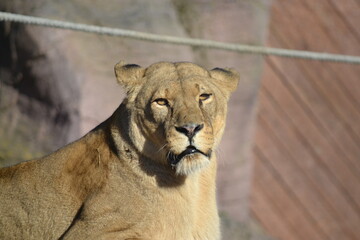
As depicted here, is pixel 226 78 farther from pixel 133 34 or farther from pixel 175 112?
pixel 133 34

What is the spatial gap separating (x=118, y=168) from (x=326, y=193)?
5724 millimetres

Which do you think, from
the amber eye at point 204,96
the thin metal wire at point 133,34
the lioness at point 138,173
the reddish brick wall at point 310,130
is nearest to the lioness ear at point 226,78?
the lioness at point 138,173

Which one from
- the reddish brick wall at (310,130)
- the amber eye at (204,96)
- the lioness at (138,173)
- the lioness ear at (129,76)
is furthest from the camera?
the reddish brick wall at (310,130)

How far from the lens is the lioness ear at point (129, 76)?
5336mm

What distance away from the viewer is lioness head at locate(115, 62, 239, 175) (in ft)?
16.1

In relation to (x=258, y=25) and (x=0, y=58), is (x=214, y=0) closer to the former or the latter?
(x=258, y=25)

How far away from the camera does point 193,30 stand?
30.6 feet

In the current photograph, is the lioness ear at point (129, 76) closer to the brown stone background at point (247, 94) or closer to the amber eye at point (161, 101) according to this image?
the amber eye at point (161, 101)

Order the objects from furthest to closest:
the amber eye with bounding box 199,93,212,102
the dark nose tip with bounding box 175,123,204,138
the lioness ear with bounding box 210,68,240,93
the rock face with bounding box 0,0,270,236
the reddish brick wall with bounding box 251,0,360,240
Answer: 1. the reddish brick wall with bounding box 251,0,360,240
2. the rock face with bounding box 0,0,270,236
3. the lioness ear with bounding box 210,68,240,93
4. the amber eye with bounding box 199,93,212,102
5. the dark nose tip with bounding box 175,123,204,138

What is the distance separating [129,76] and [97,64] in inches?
131

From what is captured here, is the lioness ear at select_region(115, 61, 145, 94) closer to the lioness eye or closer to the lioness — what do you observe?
the lioness

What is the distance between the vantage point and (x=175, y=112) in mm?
4984

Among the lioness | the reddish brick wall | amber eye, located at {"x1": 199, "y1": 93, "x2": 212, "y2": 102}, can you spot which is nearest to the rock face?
the reddish brick wall

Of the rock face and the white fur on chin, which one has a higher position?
the rock face
